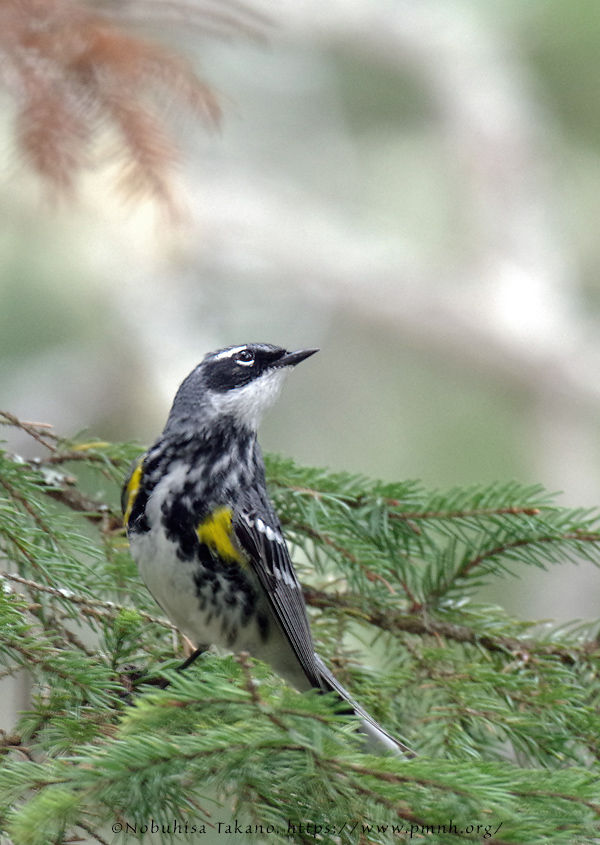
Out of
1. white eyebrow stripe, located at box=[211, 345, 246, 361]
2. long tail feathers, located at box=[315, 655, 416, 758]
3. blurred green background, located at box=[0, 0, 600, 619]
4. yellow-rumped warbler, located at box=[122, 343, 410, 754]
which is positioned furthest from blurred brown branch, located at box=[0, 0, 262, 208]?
blurred green background, located at box=[0, 0, 600, 619]

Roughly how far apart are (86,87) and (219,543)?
137 cm

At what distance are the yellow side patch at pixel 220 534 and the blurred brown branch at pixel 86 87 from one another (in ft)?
3.43

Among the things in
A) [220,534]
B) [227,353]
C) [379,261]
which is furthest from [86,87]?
[379,261]

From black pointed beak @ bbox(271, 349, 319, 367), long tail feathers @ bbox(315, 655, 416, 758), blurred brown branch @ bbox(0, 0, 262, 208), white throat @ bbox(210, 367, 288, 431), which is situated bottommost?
long tail feathers @ bbox(315, 655, 416, 758)

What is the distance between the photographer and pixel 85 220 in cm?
791

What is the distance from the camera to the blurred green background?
794cm

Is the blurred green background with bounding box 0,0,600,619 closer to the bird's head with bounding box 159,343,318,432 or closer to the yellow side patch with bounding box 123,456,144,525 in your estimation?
the bird's head with bounding box 159,343,318,432

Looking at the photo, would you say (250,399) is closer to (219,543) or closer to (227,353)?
(227,353)

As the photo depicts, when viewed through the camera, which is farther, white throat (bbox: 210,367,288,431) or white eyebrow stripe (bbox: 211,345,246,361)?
white eyebrow stripe (bbox: 211,345,246,361)

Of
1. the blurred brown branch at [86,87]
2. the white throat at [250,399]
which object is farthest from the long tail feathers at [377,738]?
the blurred brown branch at [86,87]

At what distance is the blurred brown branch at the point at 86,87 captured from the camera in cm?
241

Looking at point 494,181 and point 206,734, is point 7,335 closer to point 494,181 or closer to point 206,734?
point 494,181

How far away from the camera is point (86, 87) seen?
2.58 meters

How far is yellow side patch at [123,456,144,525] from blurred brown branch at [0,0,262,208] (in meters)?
0.87
